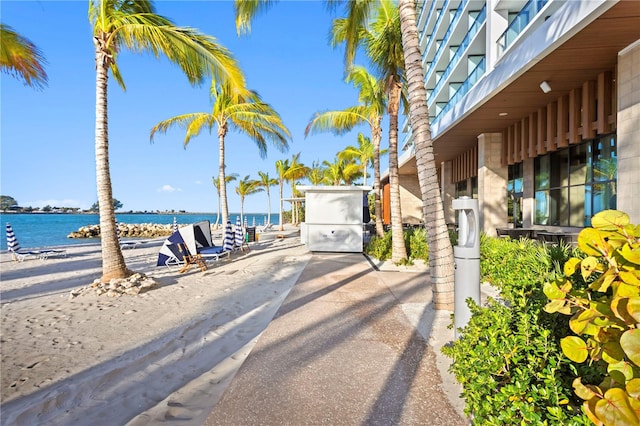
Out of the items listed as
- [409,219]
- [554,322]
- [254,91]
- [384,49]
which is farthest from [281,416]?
[409,219]

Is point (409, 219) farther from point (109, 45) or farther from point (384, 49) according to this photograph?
point (109, 45)

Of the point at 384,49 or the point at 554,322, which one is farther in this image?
the point at 384,49

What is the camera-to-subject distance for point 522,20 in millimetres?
10672

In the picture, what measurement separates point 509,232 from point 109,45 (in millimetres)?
13302

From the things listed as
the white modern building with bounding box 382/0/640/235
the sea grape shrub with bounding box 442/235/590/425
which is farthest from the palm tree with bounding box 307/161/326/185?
the sea grape shrub with bounding box 442/235/590/425

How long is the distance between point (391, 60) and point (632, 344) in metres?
10.4

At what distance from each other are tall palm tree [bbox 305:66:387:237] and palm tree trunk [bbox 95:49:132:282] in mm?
9199

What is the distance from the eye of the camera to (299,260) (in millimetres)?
11555

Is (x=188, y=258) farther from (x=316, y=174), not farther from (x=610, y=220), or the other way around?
(x=316, y=174)

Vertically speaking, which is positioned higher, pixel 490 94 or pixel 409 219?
Answer: pixel 490 94

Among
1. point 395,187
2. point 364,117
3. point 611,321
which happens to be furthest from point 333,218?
point 611,321

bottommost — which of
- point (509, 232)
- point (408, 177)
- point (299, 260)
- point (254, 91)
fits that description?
point (299, 260)

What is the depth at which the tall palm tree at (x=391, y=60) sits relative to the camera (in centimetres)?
976

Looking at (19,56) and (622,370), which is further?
(19,56)
